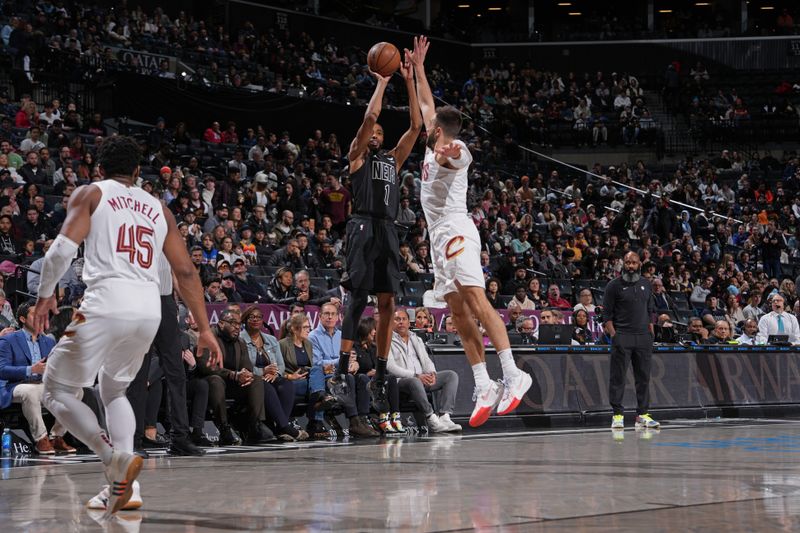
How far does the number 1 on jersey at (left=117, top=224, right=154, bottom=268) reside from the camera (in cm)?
614

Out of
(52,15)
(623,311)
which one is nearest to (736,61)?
(52,15)

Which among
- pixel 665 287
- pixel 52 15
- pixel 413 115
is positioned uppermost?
pixel 52 15

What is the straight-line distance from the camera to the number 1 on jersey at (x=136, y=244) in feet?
20.2

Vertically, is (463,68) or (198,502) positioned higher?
(463,68)

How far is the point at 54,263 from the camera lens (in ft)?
19.3

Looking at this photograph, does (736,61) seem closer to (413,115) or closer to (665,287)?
(665,287)

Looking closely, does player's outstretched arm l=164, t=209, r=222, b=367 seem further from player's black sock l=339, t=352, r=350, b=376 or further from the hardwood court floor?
player's black sock l=339, t=352, r=350, b=376

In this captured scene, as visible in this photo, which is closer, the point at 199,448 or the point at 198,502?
the point at 198,502

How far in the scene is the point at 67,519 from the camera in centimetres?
583

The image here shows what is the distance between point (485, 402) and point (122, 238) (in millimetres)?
3857

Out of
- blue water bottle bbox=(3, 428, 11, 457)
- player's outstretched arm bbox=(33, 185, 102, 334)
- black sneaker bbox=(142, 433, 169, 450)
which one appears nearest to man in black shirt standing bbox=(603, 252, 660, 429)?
black sneaker bbox=(142, 433, 169, 450)

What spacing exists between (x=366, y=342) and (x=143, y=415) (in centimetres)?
385

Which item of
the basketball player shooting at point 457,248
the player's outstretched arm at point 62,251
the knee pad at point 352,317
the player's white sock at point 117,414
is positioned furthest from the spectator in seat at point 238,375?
the player's outstretched arm at point 62,251

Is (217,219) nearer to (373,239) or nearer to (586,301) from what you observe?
(586,301)
